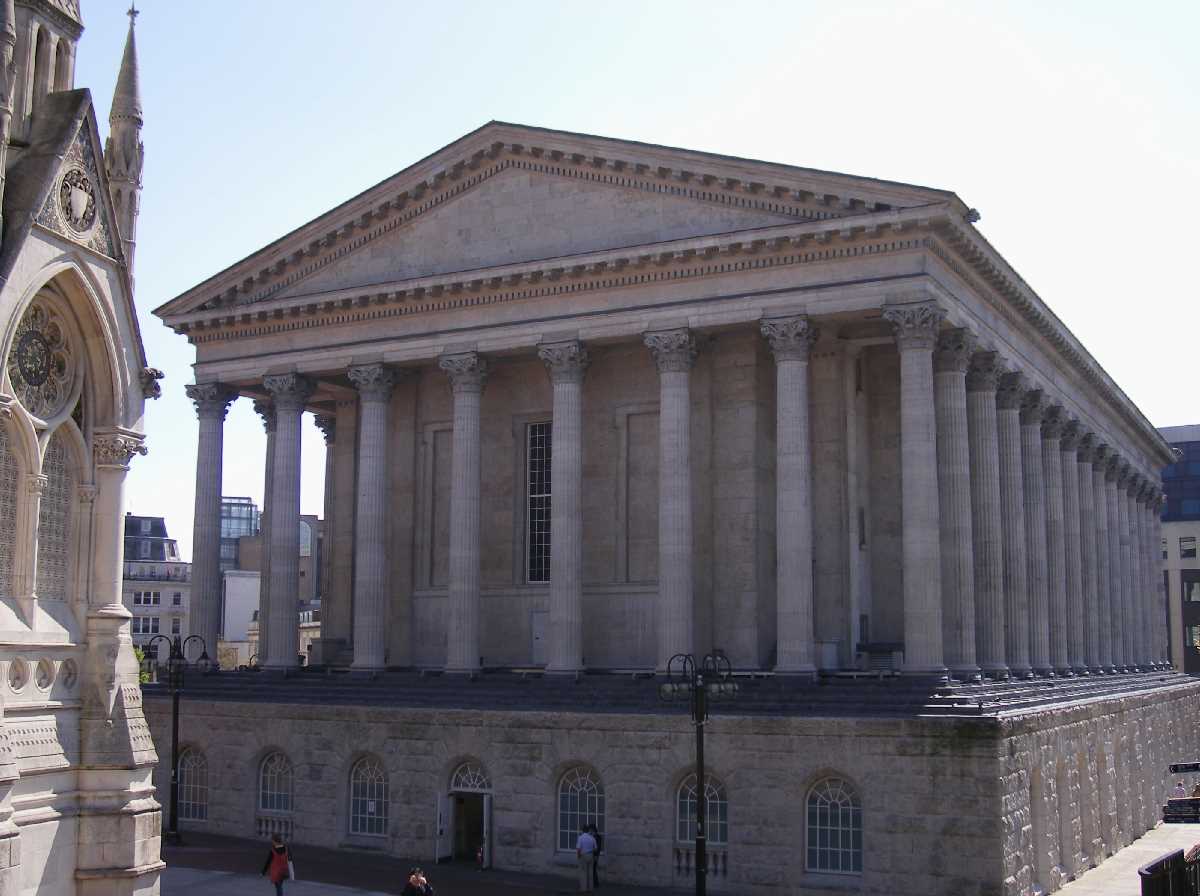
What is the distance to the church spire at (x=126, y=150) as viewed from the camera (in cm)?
1753

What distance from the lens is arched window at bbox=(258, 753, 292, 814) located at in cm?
4069

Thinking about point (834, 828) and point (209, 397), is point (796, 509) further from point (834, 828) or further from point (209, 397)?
point (209, 397)

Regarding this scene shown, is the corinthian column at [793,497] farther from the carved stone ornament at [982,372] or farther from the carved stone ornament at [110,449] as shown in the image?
the carved stone ornament at [110,449]

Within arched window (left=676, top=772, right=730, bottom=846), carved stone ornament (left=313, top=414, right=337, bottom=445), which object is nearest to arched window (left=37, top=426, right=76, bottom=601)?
arched window (left=676, top=772, right=730, bottom=846)

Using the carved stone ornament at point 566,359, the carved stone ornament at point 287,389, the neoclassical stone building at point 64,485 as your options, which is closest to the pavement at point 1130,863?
the carved stone ornament at point 566,359

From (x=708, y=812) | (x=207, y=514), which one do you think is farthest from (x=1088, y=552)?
(x=207, y=514)

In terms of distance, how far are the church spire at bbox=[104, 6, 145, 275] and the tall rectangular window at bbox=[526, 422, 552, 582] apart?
27822mm

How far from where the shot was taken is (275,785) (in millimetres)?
41031

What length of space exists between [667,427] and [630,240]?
566cm

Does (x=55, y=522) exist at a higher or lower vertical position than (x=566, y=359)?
lower

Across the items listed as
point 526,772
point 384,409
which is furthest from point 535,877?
point 384,409

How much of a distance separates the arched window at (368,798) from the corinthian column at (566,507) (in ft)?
18.3

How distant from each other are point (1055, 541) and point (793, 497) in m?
16.0

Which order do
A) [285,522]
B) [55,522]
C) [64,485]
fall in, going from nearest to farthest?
[55,522] < [64,485] < [285,522]
